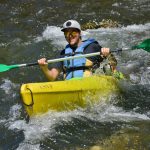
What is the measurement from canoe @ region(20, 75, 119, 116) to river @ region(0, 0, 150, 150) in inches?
4.8

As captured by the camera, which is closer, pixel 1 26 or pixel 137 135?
pixel 137 135

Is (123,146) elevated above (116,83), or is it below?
below

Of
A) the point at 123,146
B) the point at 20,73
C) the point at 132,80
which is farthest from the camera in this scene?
the point at 20,73

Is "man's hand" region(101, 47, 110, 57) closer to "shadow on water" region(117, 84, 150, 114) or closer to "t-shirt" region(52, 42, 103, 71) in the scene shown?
"t-shirt" region(52, 42, 103, 71)

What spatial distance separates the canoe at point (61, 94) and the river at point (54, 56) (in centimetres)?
12

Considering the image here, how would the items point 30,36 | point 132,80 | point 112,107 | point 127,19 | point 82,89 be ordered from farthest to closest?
point 127,19 → point 30,36 → point 132,80 → point 112,107 → point 82,89

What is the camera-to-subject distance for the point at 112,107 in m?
6.99

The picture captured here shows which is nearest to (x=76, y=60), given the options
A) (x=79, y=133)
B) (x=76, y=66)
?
(x=76, y=66)

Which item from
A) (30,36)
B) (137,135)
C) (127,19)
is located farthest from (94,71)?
(127,19)

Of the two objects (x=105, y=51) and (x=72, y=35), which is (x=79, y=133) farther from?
(x=72, y=35)

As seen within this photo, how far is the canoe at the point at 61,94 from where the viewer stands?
6.30m

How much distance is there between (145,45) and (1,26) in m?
6.15

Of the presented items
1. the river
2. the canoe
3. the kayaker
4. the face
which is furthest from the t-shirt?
the river

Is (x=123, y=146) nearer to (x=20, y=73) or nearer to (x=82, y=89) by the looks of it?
(x=82, y=89)
